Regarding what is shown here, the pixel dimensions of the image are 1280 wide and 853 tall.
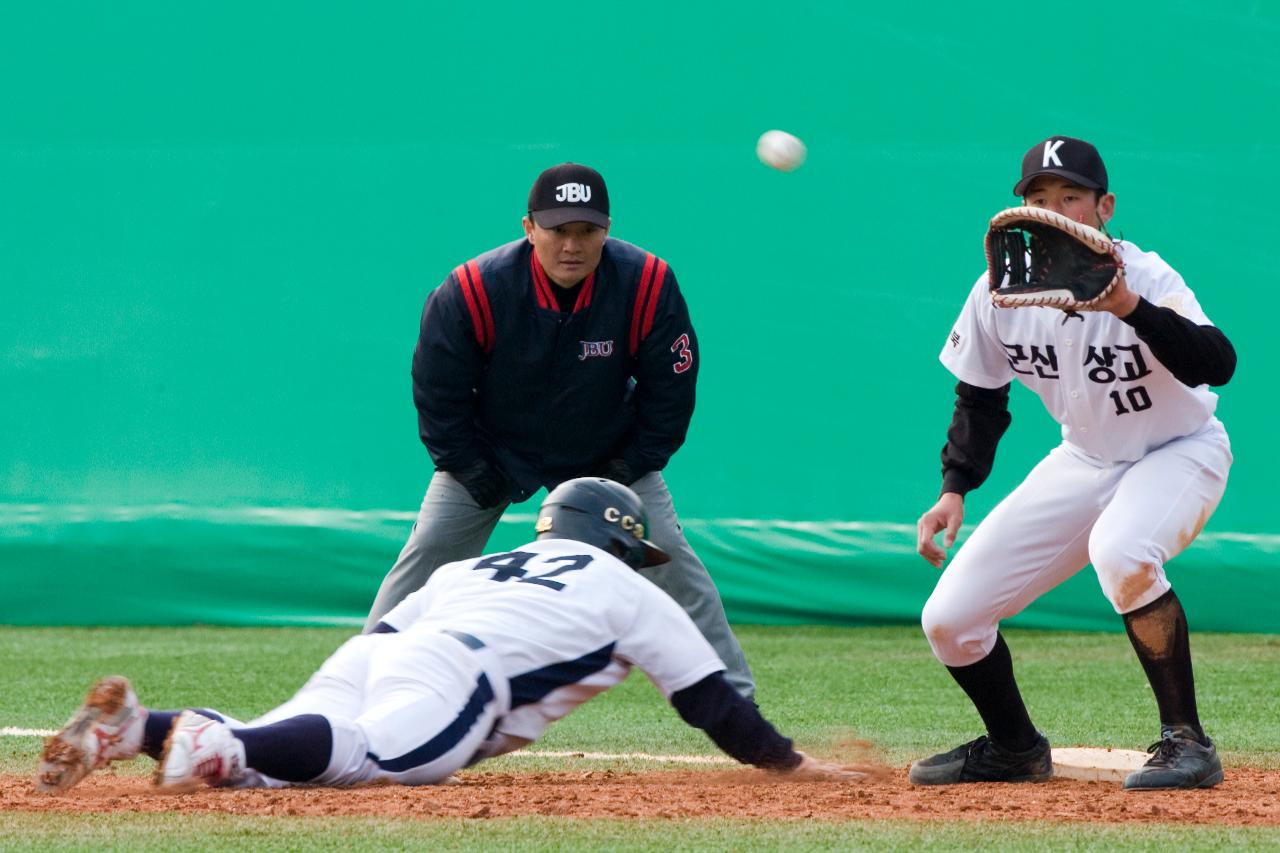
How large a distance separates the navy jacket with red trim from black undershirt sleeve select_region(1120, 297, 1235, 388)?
182 cm

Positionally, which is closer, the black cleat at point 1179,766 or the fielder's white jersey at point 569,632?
the fielder's white jersey at point 569,632

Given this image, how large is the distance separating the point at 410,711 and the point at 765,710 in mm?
2811

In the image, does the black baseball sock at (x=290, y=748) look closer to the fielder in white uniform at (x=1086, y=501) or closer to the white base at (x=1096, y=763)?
the fielder in white uniform at (x=1086, y=501)

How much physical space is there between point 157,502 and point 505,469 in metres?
4.57

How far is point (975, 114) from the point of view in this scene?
390 inches

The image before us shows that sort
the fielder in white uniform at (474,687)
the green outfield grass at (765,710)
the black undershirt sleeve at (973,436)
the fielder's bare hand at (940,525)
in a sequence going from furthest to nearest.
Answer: the black undershirt sleeve at (973,436), the fielder's bare hand at (940,525), the fielder in white uniform at (474,687), the green outfield grass at (765,710)

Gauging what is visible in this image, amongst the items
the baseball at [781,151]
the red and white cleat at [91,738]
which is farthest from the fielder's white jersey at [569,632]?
the baseball at [781,151]

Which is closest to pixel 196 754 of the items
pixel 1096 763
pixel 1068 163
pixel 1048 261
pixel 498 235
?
pixel 1048 261

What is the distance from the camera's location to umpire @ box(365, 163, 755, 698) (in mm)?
5770

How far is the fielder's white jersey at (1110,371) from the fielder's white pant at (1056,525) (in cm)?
7

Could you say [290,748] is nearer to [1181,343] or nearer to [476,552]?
[476,552]

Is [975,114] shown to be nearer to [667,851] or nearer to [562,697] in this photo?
[562,697]

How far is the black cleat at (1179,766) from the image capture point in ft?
15.0

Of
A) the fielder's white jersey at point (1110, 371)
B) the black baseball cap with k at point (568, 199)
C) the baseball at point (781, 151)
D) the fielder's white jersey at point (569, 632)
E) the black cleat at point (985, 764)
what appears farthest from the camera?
the baseball at point (781, 151)
